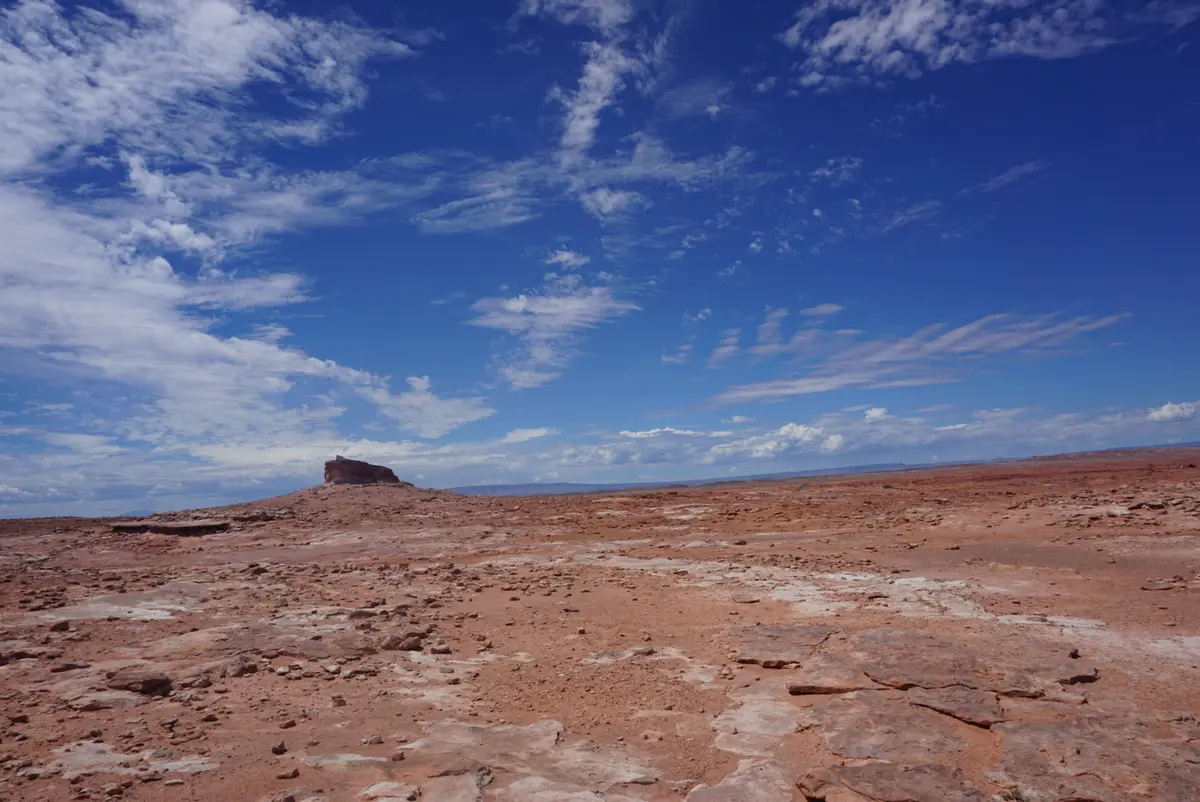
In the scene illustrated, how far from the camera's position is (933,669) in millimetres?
6742

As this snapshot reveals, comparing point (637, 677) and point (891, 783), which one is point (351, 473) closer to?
point (637, 677)

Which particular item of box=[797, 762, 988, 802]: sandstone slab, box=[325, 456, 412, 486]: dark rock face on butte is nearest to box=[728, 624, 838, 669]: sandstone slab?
box=[797, 762, 988, 802]: sandstone slab

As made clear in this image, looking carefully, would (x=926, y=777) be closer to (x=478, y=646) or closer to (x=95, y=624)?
(x=478, y=646)

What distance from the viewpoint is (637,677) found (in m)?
7.41

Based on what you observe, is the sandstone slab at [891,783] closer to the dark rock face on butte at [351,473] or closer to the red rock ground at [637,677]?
the red rock ground at [637,677]

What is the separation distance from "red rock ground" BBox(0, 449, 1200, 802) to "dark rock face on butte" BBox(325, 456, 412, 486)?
2480 centimetres

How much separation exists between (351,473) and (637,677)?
36403 mm

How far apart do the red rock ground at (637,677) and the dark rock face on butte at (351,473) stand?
2480 cm

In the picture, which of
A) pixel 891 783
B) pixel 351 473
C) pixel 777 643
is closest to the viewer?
pixel 891 783

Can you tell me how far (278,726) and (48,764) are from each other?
151 cm

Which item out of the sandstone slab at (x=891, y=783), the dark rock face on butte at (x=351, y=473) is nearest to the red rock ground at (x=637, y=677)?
the sandstone slab at (x=891, y=783)

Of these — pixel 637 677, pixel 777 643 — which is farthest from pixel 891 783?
pixel 777 643

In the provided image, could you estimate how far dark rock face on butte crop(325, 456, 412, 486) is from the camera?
40.2m

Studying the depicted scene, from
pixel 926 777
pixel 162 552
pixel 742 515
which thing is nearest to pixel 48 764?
pixel 926 777
